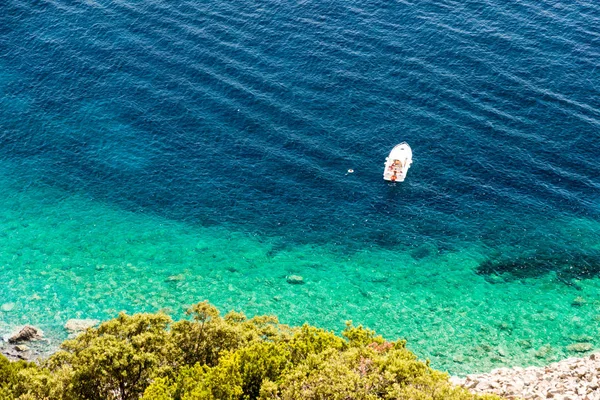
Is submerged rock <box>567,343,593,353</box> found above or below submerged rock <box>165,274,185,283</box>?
above

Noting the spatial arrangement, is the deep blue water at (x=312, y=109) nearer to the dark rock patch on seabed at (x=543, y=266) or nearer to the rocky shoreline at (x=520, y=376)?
the dark rock patch on seabed at (x=543, y=266)

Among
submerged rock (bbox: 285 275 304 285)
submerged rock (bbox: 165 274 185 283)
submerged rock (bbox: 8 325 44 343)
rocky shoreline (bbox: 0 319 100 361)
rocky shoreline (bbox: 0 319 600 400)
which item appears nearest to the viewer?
rocky shoreline (bbox: 0 319 600 400)

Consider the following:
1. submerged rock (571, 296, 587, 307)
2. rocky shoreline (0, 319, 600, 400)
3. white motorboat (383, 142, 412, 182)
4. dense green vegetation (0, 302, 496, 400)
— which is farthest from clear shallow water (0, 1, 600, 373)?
dense green vegetation (0, 302, 496, 400)

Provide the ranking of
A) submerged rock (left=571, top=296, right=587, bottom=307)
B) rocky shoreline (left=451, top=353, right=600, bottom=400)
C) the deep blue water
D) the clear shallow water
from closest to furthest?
rocky shoreline (left=451, top=353, right=600, bottom=400) → submerged rock (left=571, top=296, right=587, bottom=307) → the clear shallow water → the deep blue water

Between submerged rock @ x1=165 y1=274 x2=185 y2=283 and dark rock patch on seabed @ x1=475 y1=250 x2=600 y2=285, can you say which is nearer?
submerged rock @ x1=165 y1=274 x2=185 y2=283

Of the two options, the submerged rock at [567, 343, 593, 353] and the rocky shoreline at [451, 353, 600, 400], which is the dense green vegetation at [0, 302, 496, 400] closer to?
the rocky shoreline at [451, 353, 600, 400]

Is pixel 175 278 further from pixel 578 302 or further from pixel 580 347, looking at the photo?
pixel 578 302
